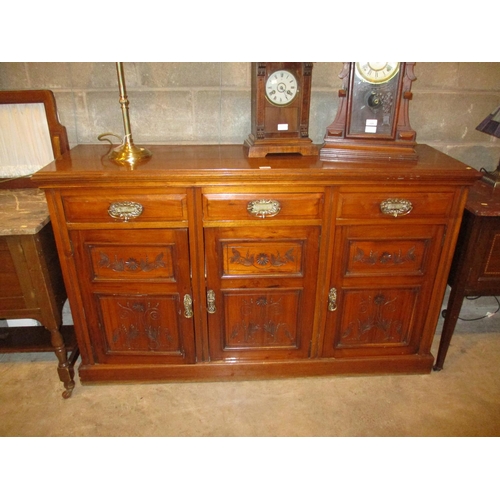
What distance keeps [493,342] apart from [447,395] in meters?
0.57

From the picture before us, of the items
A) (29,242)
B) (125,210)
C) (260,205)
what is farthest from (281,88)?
(29,242)

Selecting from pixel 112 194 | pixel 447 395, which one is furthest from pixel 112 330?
pixel 447 395

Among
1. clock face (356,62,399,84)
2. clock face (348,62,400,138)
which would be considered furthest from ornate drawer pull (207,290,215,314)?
clock face (356,62,399,84)

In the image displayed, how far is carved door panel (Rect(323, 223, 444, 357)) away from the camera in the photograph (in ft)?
5.35

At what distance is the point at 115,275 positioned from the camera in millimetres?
1633

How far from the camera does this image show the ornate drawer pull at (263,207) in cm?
152

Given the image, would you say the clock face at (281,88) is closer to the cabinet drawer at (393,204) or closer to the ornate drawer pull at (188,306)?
Answer: the cabinet drawer at (393,204)

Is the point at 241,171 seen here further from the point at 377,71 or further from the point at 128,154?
the point at 377,71

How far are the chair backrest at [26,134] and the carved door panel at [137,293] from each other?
0.57 metres

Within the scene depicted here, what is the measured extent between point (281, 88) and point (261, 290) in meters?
0.84

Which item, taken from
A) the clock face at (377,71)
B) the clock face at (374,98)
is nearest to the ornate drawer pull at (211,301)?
the clock face at (374,98)

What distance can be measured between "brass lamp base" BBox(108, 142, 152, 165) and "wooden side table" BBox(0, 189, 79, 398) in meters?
0.36

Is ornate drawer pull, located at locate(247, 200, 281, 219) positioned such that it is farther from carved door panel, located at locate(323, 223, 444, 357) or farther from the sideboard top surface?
carved door panel, located at locate(323, 223, 444, 357)

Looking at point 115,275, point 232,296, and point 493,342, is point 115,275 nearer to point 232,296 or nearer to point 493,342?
point 232,296
